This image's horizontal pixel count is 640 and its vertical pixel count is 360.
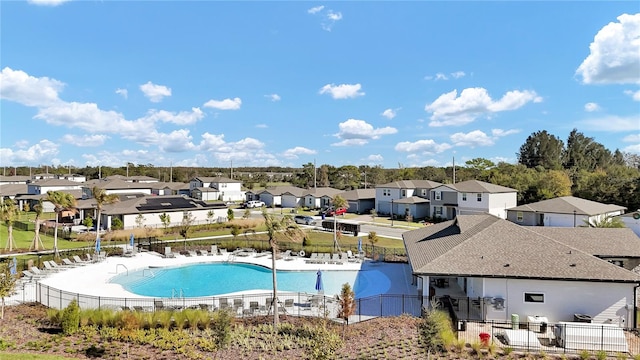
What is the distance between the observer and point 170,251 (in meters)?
37.3

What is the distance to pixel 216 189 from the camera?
96.7m

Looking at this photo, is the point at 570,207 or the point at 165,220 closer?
the point at 570,207

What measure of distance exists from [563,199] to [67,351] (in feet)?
175

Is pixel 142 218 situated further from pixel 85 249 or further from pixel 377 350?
pixel 377 350

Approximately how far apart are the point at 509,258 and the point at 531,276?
166 cm

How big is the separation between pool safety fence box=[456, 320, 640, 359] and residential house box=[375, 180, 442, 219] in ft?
157

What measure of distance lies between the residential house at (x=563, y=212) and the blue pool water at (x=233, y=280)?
2850 cm

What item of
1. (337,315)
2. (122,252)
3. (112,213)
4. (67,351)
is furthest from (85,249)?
(337,315)

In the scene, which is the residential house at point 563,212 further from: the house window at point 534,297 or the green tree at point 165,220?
the green tree at point 165,220

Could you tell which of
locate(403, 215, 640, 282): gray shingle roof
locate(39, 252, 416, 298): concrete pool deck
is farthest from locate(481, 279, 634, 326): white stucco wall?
locate(39, 252, 416, 298): concrete pool deck

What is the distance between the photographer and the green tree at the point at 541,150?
344 feet

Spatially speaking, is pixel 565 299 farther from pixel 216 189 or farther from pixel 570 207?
pixel 216 189

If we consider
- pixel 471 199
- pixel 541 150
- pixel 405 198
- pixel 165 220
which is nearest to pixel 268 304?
pixel 165 220

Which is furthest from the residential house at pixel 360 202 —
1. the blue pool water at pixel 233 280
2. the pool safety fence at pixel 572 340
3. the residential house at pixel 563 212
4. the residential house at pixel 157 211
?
the pool safety fence at pixel 572 340
